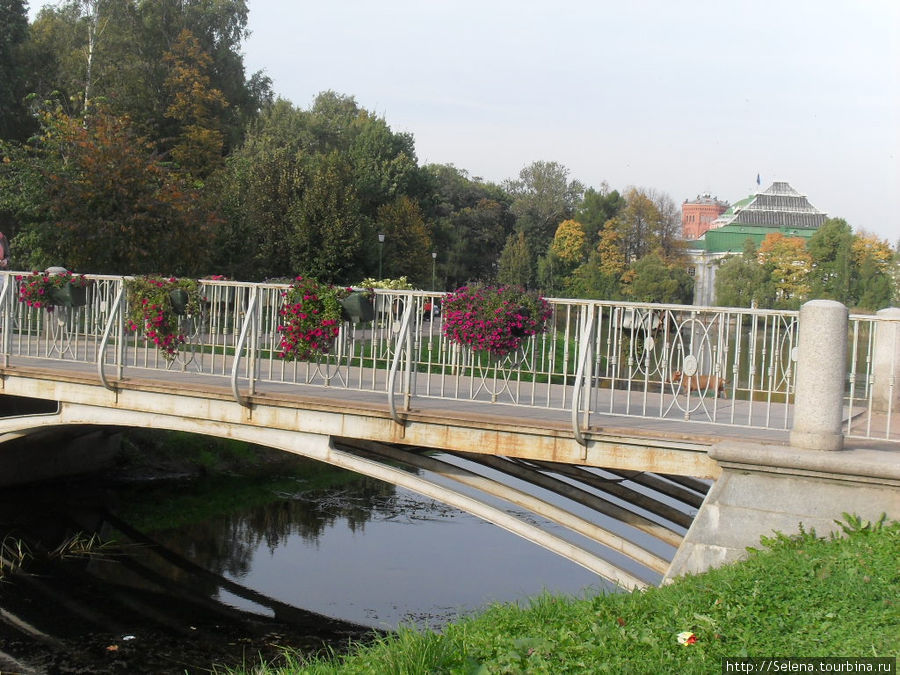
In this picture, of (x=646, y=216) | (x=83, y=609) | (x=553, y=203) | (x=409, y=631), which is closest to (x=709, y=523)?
(x=409, y=631)

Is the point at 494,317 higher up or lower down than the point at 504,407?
higher up

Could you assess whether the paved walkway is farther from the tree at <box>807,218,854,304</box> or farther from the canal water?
the tree at <box>807,218,854,304</box>

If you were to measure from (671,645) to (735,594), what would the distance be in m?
0.67

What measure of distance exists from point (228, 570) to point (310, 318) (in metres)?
5.52

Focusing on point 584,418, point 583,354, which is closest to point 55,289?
point 583,354

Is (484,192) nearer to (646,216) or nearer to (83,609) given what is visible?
(646,216)

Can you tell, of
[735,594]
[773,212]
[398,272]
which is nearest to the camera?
[735,594]

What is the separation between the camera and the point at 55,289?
1147 centimetres

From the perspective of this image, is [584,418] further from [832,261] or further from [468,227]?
[468,227]

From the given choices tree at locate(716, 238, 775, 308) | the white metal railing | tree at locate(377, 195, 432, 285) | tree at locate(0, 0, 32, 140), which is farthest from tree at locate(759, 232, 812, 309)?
the white metal railing

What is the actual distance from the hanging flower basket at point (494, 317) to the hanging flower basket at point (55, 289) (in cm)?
517

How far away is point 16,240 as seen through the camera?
78.3 feet

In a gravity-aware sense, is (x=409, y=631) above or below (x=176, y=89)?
below

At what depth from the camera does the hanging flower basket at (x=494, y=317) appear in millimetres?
8500
